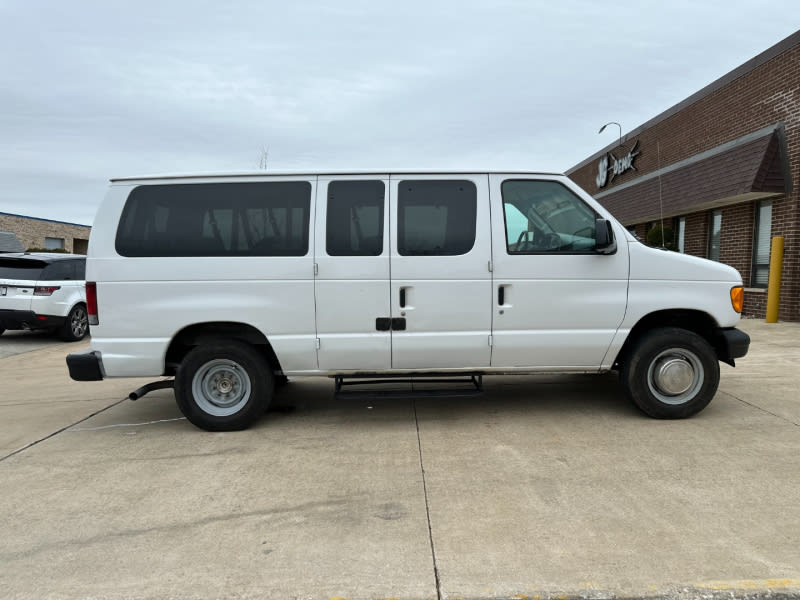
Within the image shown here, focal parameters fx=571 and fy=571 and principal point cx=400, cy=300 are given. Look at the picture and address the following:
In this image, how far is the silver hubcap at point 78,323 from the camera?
1122 centimetres

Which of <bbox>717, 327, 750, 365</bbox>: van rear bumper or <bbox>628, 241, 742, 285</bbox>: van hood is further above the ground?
<bbox>628, 241, 742, 285</bbox>: van hood

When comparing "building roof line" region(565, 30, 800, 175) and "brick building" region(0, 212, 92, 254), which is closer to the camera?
"building roof line" region(565, 30, 800, 175)

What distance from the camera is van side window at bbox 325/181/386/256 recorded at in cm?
477

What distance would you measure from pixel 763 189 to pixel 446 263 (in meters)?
9.43

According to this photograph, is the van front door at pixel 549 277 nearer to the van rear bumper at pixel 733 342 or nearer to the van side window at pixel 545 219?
the van side window at pixel 545 219

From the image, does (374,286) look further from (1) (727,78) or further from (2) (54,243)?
(2) (54,243)

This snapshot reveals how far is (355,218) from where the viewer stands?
481 centimetres

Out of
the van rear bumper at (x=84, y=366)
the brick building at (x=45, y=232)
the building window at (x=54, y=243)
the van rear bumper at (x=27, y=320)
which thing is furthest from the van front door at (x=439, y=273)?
the building window at (x=54, y=243)

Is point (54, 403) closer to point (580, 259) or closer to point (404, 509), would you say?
point (404, 509)

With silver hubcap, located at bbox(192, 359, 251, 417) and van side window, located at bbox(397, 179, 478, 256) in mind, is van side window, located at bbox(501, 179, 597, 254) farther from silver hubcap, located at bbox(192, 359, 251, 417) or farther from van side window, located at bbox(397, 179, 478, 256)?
silver hubcap, located at bbox(192, 359, 251, 417)

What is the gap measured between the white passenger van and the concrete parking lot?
563mm

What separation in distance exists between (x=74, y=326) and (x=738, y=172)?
13908mm

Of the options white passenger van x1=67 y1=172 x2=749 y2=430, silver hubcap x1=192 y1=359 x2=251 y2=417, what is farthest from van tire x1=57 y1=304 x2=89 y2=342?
silver hubcap x1=192 y1=359 x2=251 y2=417

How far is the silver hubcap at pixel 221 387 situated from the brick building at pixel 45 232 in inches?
1582
